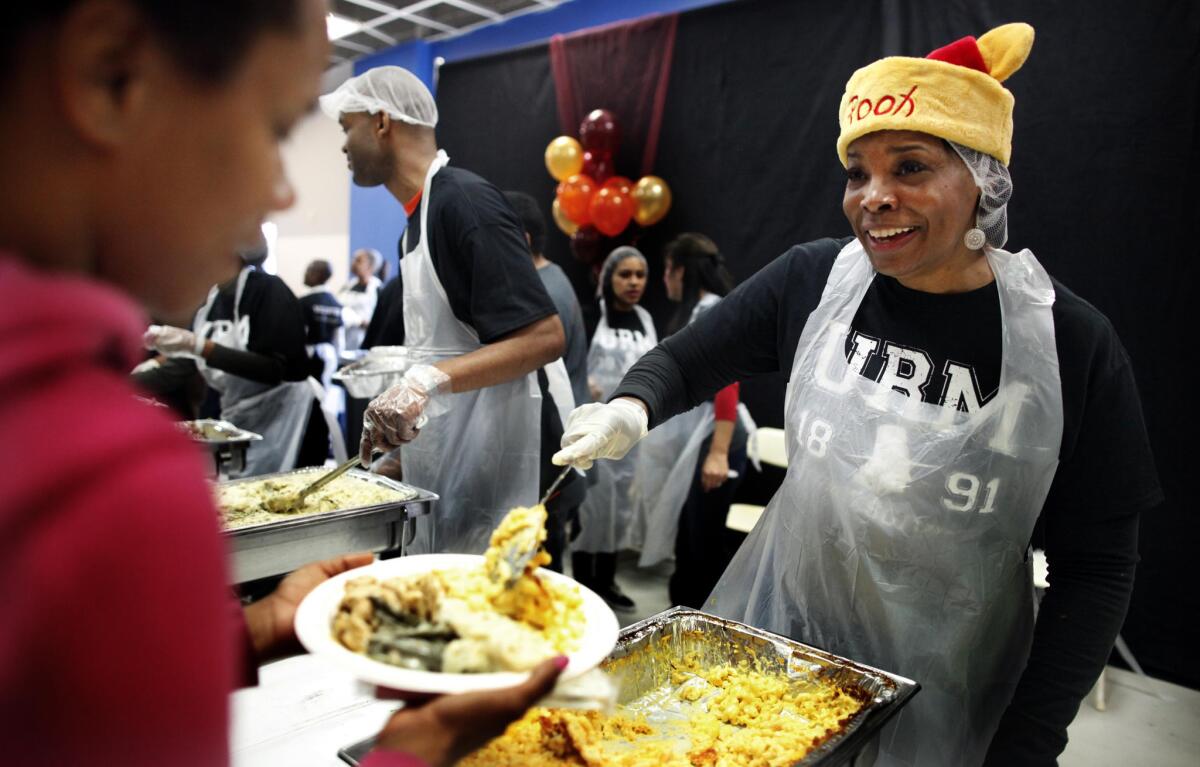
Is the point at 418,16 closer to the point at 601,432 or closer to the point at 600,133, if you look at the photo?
the point at 600,133

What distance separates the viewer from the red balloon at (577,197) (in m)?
4.96

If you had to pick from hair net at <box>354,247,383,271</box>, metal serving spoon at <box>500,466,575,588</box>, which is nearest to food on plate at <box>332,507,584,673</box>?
metal serving spoon at <box>500,466,575,588</box>

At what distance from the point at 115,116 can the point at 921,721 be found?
1.40m

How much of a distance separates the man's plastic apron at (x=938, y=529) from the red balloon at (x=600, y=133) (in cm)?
392

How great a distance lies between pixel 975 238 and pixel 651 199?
348cm

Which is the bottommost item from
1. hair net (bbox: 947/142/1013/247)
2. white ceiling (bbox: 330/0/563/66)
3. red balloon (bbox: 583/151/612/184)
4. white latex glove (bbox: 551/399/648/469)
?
white latex glove (bbox: 551/399/648/469)

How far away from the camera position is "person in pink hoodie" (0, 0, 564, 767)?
351mm

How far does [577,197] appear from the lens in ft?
16.3

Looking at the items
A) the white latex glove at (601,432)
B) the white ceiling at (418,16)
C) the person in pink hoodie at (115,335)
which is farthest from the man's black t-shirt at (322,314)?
the person in pink hoodie at (115,335)

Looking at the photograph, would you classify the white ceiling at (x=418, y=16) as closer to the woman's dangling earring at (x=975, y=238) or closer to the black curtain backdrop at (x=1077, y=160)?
the black curtain backdrop at (x=1077, y=160)

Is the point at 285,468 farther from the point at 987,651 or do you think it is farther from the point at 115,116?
the point at 115,116

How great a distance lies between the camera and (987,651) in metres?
1.32

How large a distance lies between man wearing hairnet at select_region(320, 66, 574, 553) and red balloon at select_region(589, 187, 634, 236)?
2.62 m

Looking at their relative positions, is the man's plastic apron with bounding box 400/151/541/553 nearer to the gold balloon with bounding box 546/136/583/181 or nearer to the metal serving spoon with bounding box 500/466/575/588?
the metal serving spoon with bounding box 500/466/575/588
